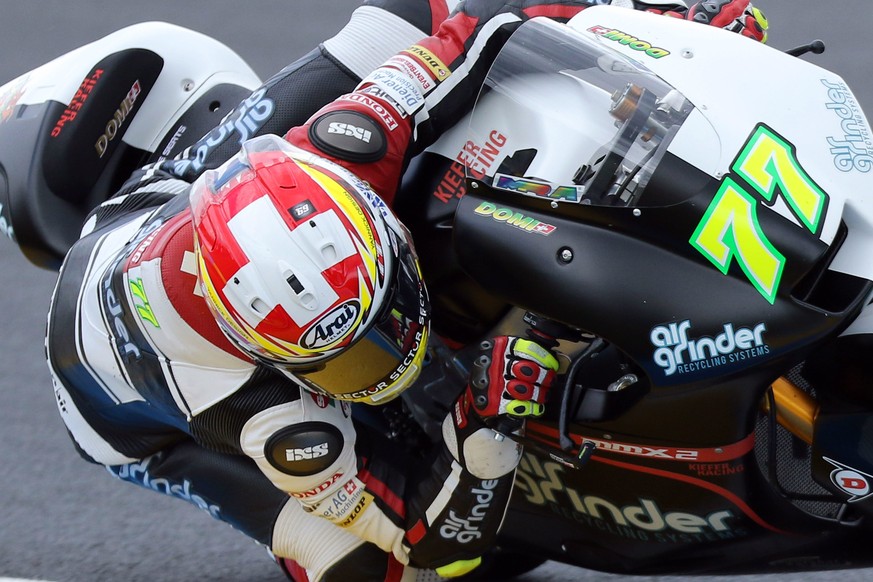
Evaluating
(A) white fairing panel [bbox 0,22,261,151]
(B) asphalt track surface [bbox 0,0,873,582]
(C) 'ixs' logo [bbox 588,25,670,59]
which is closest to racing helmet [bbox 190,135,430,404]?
(C) 'ixs' logo [bbox 588,25,670,59]

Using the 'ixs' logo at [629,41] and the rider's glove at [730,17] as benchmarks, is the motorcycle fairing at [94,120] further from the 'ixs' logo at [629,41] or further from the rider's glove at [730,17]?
the 'ixs' logo at [629,41]

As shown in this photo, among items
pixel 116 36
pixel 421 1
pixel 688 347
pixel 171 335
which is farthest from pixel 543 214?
pixel 116 36

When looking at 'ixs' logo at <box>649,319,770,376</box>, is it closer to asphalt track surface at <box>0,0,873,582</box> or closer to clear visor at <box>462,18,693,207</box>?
clear visor at <box>462,18,693,207</box>

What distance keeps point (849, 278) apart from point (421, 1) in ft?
4.47

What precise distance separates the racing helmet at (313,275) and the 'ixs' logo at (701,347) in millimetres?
550

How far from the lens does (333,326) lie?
2266 millimetres

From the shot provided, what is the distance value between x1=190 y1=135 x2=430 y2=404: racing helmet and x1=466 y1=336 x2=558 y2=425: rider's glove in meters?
0.19

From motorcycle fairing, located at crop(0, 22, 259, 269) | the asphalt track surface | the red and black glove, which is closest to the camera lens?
the red and black glove

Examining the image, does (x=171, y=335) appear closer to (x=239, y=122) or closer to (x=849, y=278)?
(x=239, y=122)

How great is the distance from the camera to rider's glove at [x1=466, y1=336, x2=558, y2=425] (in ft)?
7.28

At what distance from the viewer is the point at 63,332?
2898 mm

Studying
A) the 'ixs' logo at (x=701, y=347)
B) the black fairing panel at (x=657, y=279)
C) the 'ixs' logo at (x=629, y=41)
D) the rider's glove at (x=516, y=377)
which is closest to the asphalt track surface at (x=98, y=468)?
the 'ixs' logo at (x=629, y=41)

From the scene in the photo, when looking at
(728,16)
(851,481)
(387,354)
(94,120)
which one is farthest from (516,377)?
(94,120)

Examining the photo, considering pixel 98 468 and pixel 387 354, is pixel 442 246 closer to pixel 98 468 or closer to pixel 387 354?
pixel 387 354
